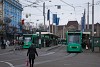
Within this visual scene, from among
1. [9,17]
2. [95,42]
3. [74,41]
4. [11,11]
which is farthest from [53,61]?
[11,11]

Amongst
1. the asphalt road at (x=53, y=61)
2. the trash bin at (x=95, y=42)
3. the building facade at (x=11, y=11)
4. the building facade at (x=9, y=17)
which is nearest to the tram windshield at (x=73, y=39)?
the trash bin at (x=95, y=42)

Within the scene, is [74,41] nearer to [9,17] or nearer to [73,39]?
[73,39]

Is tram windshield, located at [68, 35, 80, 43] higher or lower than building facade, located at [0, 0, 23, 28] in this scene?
lower

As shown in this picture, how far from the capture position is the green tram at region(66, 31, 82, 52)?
43.0m

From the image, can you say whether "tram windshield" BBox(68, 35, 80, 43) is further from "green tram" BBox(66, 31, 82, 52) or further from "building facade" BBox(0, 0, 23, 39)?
"building facade" BBox(0, 0, 23, 39)

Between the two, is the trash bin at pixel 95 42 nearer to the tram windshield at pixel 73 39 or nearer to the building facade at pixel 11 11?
the tram windshield at pixel 73 39

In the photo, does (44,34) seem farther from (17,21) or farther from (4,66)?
(4,66)

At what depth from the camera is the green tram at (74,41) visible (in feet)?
141

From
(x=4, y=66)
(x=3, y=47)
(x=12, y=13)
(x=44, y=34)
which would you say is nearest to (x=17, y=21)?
(x=12, y=13)

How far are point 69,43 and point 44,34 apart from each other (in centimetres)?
2304

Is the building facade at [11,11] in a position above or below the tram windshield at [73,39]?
above

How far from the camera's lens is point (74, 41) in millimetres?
43250

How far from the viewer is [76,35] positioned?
43.6 meters

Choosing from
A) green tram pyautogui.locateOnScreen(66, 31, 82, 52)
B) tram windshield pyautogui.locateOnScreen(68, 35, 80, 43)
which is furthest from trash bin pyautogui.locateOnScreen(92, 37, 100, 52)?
tram windshield pyautogui.locateOnScreen(68, 35, 80, 43)
